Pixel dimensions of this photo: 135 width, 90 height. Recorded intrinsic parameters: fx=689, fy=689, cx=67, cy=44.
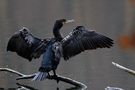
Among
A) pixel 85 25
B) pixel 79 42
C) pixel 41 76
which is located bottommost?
pixel 85 25

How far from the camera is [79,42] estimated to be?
8289 mm

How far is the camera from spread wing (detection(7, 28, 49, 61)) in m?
8.33

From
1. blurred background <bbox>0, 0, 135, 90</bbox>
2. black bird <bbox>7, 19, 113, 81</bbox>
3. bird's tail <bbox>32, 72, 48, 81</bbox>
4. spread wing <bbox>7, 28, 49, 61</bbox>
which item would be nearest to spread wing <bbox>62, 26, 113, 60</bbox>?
black bird <bbox>7, 19, 113, 81</bbox>

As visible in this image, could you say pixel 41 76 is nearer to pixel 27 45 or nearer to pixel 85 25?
pixel 27 45

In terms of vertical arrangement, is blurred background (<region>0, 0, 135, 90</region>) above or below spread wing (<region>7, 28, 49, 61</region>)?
below

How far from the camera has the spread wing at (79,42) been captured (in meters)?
8.22

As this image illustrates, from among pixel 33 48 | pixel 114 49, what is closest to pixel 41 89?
pixel 33 48

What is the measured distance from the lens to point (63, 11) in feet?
65.8

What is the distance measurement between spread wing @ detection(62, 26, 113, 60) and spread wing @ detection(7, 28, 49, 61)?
27 cm

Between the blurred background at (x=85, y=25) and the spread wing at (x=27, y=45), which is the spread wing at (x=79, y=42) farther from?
the blurred background at (x=85, y=25)

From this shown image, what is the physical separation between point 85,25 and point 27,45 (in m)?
7.93

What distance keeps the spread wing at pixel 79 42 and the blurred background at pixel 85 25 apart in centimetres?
38

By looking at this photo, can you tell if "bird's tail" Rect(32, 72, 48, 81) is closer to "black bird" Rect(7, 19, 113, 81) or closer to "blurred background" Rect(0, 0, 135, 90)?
"black bird" Rect(7, 19, 113, 81)

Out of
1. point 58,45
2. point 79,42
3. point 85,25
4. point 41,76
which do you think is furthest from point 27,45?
point 85,25
